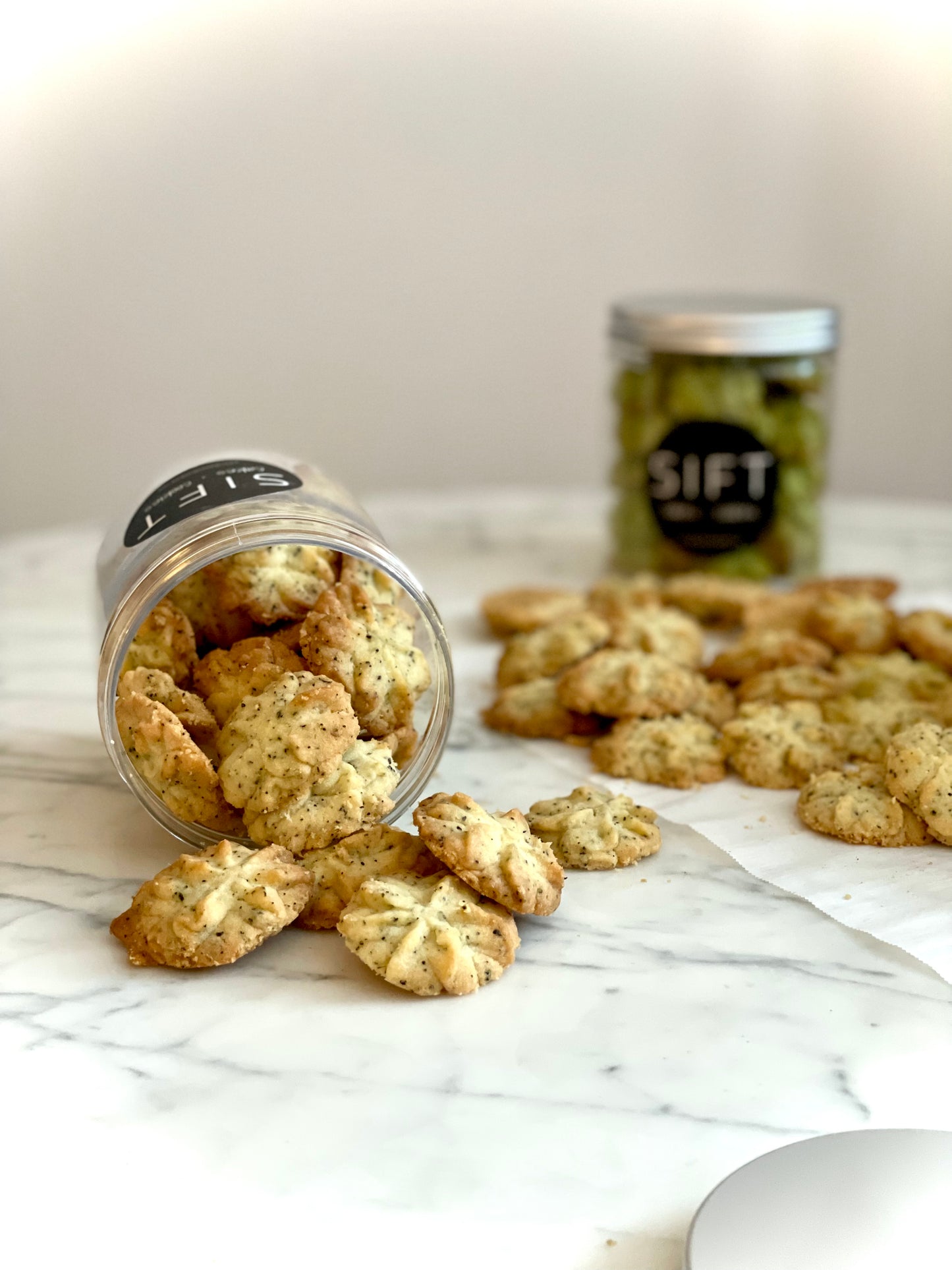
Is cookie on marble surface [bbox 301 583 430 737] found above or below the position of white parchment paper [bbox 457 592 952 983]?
above

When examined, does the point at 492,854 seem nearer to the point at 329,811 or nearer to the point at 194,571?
the point at 329,811

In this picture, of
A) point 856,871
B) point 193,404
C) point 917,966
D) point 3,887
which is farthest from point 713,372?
point 193,404

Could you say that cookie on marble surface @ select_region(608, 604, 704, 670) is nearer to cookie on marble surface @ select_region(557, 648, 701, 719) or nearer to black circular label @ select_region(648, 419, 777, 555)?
cookie on marble surface @ select_region(557, 648, 701, 719)

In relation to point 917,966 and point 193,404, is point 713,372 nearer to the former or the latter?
point 917,966

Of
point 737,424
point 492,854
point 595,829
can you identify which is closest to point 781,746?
point 595,829

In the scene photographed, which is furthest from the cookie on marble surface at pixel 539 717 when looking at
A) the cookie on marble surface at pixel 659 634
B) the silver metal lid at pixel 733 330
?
the silver metal lid at pixel 733 330

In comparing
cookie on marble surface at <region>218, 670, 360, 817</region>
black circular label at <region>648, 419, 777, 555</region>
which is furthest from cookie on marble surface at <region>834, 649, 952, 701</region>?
cookie on marble surface at <region>218, 670, 360, 817</region>
